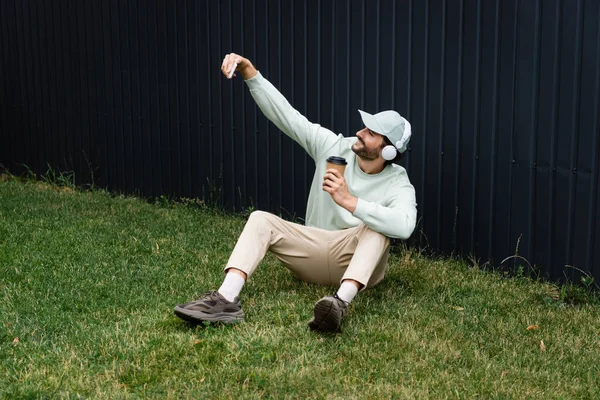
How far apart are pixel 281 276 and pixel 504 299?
153 cm

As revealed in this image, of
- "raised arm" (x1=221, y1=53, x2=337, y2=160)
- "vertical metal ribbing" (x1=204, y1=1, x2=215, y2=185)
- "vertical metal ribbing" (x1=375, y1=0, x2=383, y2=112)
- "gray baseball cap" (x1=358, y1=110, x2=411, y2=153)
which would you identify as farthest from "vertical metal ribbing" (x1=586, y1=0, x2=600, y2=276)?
"vertical metal ribbing" (x1=204, y1=1, x2=215, y2=185)

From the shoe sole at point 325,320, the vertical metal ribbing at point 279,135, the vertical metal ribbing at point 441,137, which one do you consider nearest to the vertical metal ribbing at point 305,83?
the vertical metal ribbing at point 279,135

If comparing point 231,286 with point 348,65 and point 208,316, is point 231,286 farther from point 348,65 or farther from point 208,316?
point 348,65

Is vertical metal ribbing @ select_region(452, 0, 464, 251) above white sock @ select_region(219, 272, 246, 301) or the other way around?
above

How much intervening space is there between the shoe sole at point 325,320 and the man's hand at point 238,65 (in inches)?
62.4

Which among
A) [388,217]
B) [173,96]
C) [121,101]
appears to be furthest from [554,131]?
[121,101]

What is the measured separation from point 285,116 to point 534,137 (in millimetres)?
1787

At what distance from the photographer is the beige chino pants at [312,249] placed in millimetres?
5414

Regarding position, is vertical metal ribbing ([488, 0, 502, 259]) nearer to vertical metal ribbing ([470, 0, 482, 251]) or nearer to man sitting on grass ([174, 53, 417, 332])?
vertical metal ribbing ([470, 0, 482, 251])

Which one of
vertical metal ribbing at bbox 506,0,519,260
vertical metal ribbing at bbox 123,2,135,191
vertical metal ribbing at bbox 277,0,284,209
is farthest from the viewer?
vertical metal ribbing at bbox 123,2,135,191

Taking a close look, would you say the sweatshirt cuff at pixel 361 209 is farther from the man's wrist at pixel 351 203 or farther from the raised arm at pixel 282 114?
the raised arm at pixel 282 114

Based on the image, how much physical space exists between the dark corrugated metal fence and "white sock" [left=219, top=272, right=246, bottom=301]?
2196mm

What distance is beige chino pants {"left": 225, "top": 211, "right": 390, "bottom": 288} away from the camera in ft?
17.8

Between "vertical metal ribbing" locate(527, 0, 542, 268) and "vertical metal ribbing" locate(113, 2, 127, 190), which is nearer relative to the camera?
"vertical metal ribbing" locate(527, 0, 542, 268)
